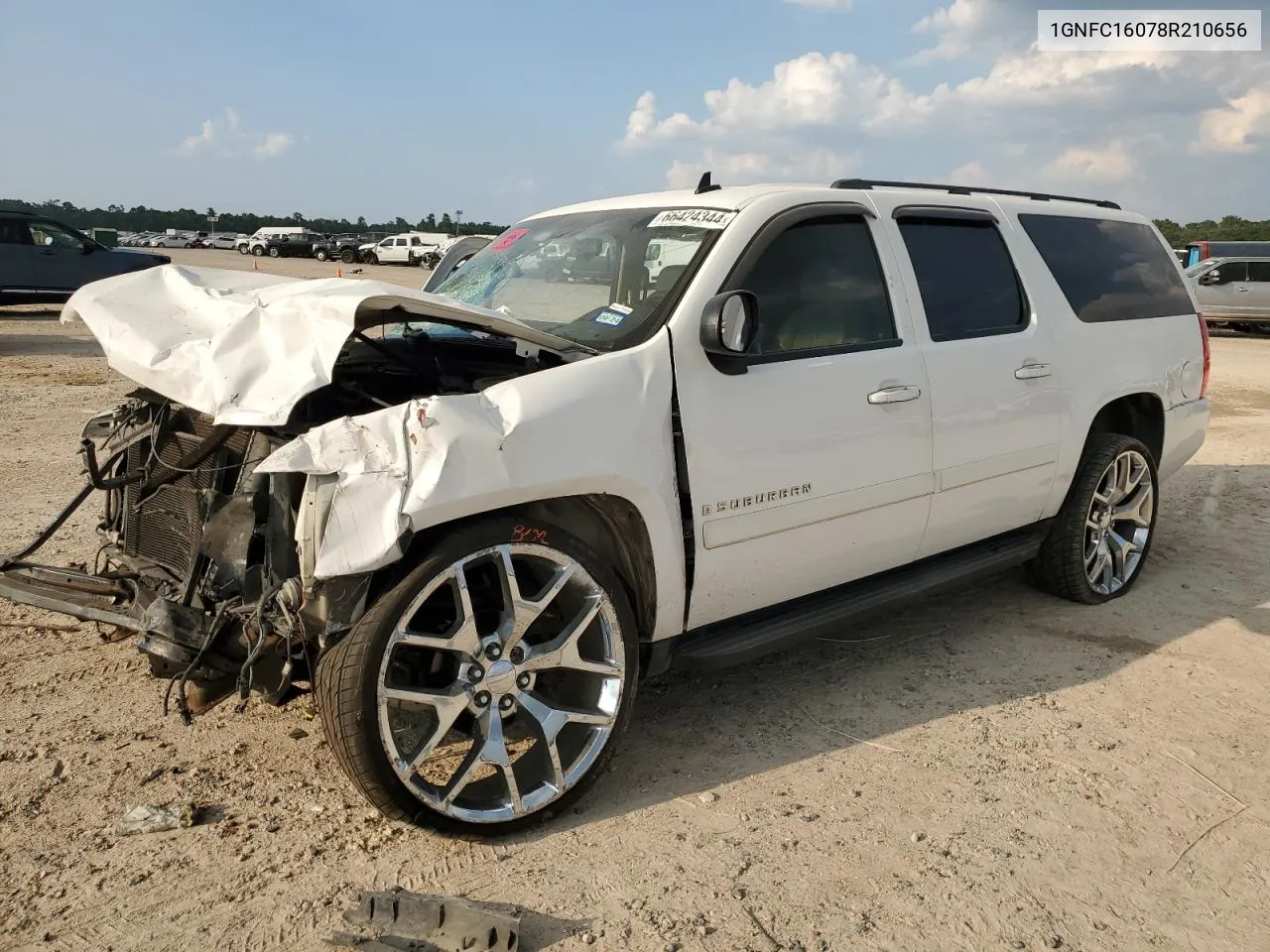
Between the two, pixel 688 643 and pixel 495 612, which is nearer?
pixel 495 612

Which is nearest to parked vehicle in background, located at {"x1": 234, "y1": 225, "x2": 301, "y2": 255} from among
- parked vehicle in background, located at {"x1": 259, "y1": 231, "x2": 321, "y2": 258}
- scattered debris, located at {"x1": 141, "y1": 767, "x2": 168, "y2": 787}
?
parked vehicle in background, located at {"x1": 259, "y1": 231, "x2": 321, "y2": 258}

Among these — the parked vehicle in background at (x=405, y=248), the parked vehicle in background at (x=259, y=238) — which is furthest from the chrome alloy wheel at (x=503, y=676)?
the parked vehicle in background at (x=259, y=238)

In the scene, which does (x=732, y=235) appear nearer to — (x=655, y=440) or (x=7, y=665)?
(x=655, y=440)

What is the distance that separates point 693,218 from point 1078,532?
2.59 meters

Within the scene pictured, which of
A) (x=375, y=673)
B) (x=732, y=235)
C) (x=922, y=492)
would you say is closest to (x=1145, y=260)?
(x=922, y=492)

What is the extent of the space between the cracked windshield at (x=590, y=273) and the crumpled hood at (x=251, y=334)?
1.00 feet

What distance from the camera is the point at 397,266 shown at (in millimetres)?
47312

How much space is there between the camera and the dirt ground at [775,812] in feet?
8.41

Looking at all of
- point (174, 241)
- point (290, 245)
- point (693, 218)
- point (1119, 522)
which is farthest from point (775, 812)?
point (174, 241)

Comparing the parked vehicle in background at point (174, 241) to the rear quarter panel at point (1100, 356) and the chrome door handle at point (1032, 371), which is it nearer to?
the rear quarter panel at point (1100, 356)

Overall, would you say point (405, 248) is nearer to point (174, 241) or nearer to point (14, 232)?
point (14, 232)

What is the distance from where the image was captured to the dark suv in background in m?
16.2

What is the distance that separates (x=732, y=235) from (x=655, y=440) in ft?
2.83

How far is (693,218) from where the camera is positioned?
3.63 meters
